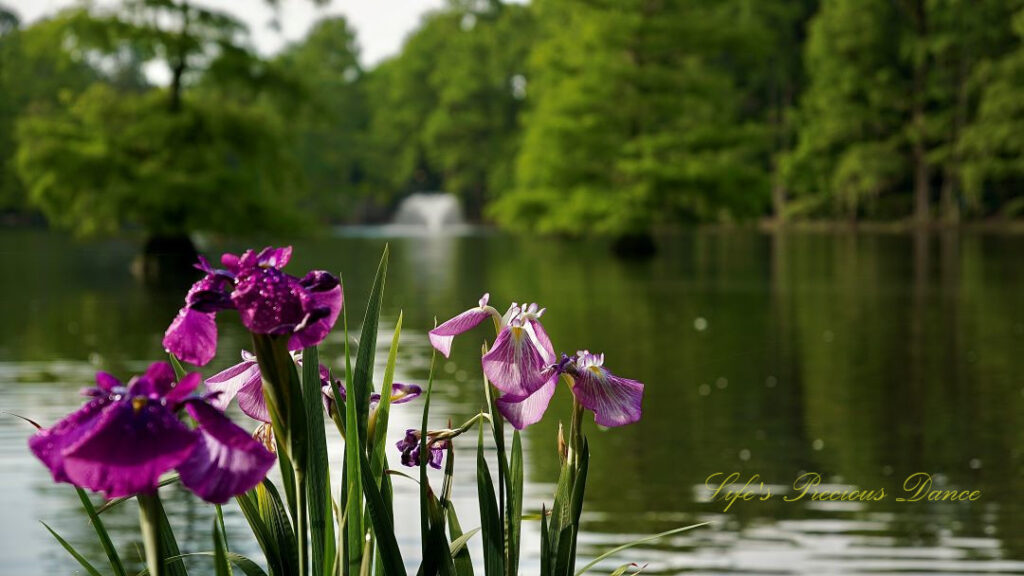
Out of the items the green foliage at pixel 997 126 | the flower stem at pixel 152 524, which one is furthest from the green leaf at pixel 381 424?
the green foliage at pixel 997 126

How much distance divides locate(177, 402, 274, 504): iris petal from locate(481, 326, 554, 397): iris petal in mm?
422

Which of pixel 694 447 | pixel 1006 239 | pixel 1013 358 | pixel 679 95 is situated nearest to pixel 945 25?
pixel 1006 239

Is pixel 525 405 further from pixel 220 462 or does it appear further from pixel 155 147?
pixel 155 147

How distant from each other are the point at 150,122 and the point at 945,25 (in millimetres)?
32563

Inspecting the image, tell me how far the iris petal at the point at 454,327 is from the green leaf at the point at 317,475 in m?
0.15

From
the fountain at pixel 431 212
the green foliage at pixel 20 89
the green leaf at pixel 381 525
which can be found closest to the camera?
the green leaf at pixel 381 525

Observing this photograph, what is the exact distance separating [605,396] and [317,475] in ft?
1.18

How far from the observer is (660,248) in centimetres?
3419

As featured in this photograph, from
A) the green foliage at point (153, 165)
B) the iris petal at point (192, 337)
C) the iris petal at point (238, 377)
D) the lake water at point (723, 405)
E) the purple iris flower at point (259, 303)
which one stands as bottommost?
the lake water at point (723, 405)

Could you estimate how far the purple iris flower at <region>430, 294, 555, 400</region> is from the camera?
1525mm

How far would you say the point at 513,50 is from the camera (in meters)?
59.7

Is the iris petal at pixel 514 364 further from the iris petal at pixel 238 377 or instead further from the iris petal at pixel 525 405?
the iris petal at pixel 238 377

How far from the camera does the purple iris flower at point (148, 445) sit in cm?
108

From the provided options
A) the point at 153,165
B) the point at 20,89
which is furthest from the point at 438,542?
the point at 20,89
